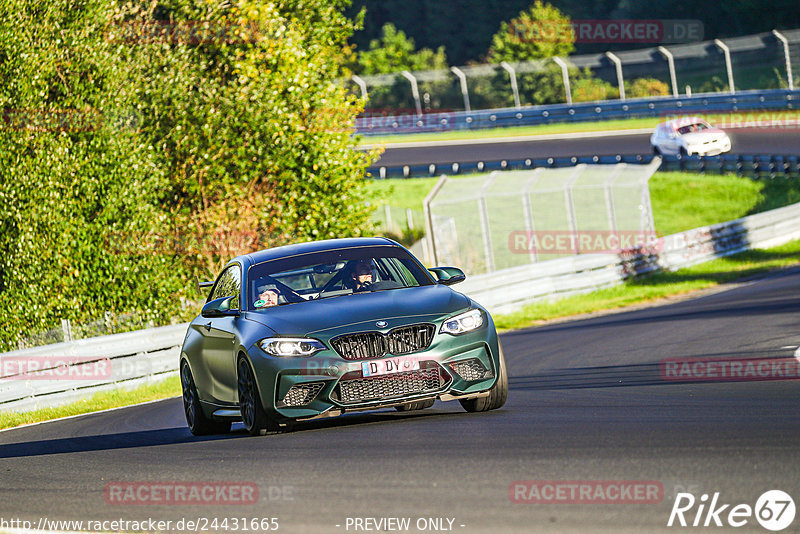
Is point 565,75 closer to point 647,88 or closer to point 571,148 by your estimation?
point 647,88

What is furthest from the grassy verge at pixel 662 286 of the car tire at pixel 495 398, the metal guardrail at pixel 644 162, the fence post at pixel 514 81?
the fence post at pixel 514 81

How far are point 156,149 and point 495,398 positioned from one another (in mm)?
15755

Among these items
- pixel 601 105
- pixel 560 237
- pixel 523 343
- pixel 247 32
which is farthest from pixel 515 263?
pixel 601 105

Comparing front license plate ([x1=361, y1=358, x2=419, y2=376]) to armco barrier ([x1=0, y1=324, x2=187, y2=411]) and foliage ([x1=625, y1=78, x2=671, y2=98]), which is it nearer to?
armco barrier ([x1=0, y1=324, x2=187, y2=411])

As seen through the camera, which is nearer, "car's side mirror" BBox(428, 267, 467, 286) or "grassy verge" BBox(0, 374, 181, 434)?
"car's side mirror" BBox(428, 267, 467, 286)

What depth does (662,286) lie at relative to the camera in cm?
2753

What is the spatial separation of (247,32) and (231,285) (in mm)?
16707

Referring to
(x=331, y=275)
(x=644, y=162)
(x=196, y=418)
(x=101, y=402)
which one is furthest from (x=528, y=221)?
(x=331, y=275)

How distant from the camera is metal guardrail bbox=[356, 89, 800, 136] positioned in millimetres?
Answer: 48500

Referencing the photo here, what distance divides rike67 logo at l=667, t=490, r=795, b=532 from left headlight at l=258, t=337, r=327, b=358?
3582 mm

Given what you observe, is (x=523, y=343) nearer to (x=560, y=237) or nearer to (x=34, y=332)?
(x=34, y=332)

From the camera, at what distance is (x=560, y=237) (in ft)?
108

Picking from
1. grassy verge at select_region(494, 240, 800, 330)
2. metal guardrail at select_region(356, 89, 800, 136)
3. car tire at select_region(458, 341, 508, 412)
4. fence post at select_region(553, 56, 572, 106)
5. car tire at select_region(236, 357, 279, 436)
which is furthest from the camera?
fence post at select_region(553, 56, 572, 106)

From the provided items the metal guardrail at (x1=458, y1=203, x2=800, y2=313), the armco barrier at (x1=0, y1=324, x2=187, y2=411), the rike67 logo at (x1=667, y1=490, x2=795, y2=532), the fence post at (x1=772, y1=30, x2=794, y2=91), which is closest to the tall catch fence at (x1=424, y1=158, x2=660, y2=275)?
the metal guardrail at (x1=458, y1=203, x2=800, y2=313)
